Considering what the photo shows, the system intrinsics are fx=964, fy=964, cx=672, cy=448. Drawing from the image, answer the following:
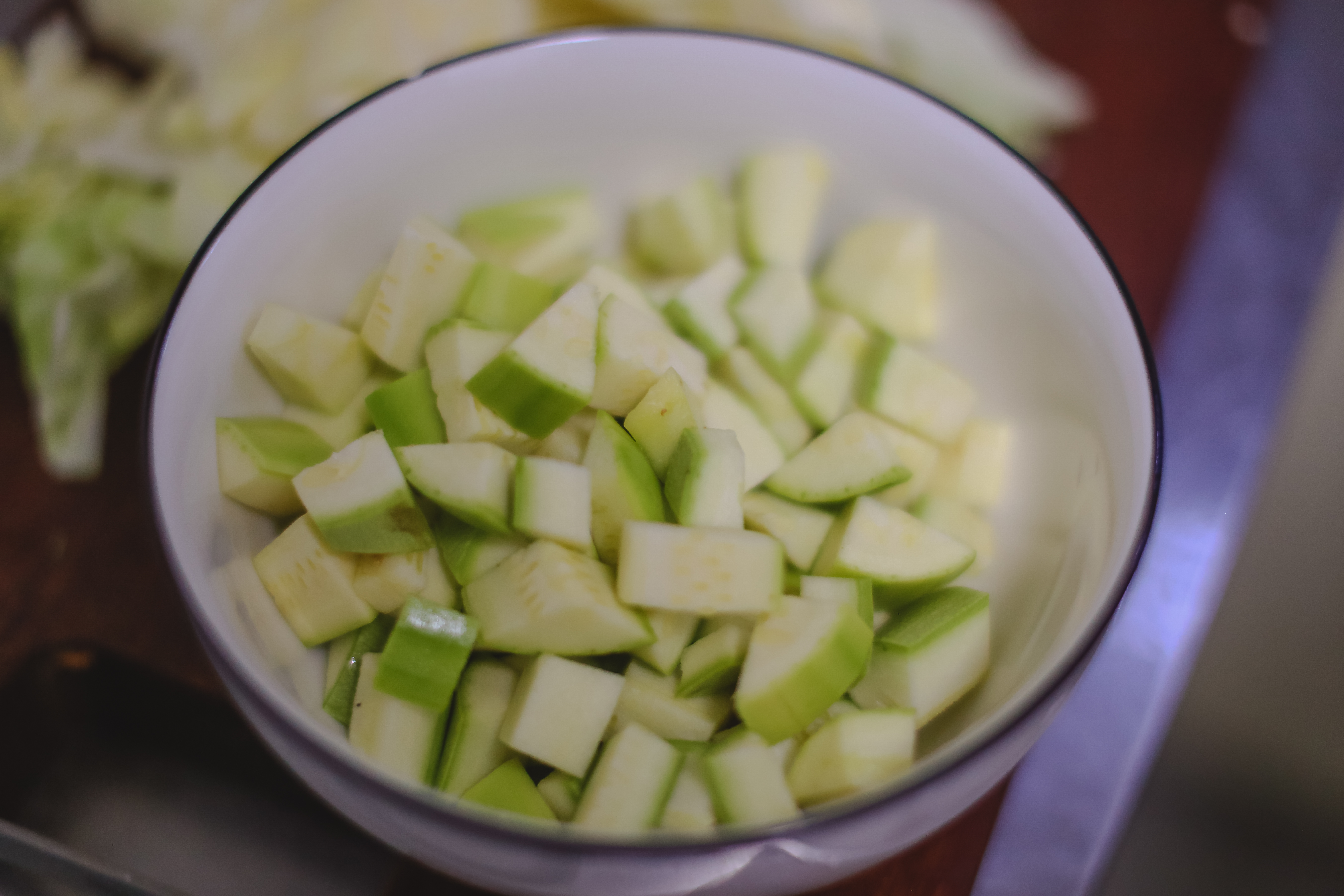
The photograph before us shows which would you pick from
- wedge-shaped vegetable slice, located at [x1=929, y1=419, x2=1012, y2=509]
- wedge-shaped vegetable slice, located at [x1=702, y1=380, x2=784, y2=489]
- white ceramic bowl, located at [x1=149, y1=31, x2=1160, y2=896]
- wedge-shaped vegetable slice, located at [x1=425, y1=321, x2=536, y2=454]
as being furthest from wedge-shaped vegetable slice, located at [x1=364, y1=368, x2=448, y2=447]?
wedge-shaped vegetable slice, located at [x1=929, y1=419, x2=1012, y2=509]

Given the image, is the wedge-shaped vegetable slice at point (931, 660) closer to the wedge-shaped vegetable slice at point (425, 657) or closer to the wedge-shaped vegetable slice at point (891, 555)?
the wedge-shaped vegetable slice at point (891, 555)

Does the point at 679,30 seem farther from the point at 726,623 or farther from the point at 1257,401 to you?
the point at 1257,401

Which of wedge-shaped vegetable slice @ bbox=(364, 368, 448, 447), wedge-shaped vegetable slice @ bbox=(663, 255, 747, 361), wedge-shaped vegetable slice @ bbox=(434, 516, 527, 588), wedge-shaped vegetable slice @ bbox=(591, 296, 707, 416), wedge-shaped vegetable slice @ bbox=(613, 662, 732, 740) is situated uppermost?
wedge-shaped vegetable slice @ bbox=(663, 255, 747, 361)

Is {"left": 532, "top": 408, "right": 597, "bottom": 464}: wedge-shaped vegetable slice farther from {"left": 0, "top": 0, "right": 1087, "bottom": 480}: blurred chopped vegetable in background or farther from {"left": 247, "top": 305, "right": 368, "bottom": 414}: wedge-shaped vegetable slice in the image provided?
{"left": 0, "top": 0, "right": 1087, "bottom": 480}: blurred chopped vegetable in background

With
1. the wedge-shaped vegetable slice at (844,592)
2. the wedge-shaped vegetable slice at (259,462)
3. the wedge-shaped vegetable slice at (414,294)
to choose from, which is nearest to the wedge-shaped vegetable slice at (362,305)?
the wedge-shaped vegetable slice at (414,294)

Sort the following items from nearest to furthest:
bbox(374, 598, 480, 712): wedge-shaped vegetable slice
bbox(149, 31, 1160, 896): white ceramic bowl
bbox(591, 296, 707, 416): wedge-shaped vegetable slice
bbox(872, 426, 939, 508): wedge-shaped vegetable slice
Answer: bbox(149, 31, 1160, 896): white ceramic bowl < bbox(374, 598, 480, 712): wedge-shaped vegetable slice < bbox(591, 296, 707, 416): wedge-shaped vegetable slice < bbox(872, 426, 939, 508): wedge-shaped vegetable slice

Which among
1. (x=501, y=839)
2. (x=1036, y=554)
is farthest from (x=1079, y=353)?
(x=501, y=839)

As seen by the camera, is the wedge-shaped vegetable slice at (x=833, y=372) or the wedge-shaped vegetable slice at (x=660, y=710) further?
the wedge-shaped vegetable slice at (x=833, y=372)
